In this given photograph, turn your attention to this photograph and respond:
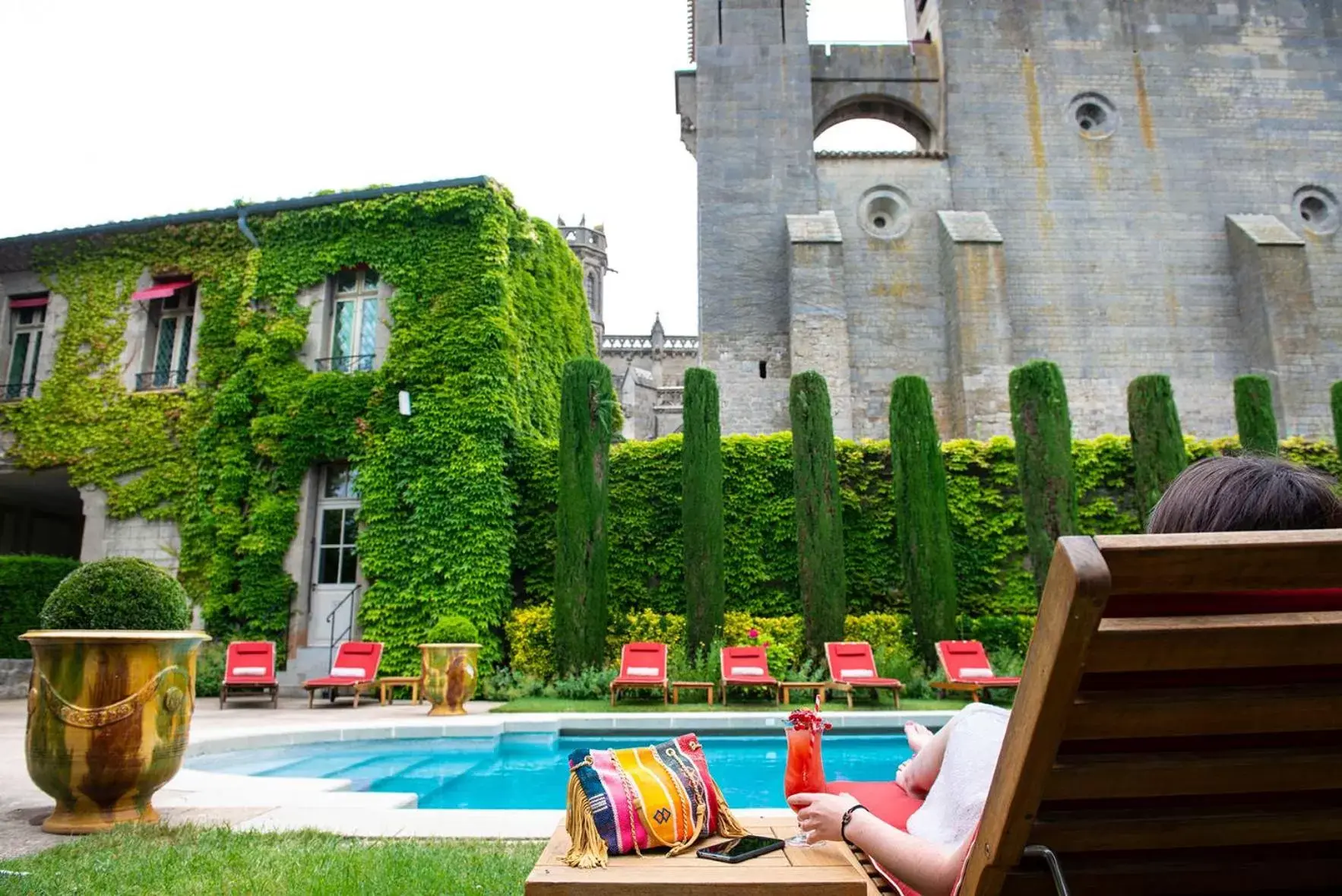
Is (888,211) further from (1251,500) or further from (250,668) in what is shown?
(1251,500)

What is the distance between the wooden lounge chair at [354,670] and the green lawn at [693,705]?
194 centimetres

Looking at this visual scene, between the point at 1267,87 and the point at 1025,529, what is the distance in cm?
1541

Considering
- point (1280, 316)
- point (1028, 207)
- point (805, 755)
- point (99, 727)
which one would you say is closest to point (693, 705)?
point (99, 727)

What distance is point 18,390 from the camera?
15602 millimetres

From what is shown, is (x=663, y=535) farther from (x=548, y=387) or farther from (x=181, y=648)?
(x=181, y=648)

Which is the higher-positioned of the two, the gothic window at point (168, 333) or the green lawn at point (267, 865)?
the gothic window at point (168, 333)

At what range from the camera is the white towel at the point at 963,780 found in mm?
1810

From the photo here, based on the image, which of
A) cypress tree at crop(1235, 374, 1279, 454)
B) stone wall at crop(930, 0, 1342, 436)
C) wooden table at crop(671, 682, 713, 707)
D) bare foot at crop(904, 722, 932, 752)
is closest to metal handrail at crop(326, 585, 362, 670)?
wooden table at crop(671, 682, 713, 707)

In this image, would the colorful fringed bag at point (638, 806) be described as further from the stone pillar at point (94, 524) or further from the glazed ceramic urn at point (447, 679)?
the stone pillar at point (94, 524)

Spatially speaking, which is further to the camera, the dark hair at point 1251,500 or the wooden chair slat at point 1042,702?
the dark hair at point 1251,500

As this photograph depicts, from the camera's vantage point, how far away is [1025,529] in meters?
13.6

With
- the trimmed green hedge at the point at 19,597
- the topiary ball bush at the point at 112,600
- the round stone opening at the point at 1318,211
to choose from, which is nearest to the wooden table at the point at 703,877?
the topiary ball bush at the point at 112,600

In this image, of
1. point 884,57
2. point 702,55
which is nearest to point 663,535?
point 702,55

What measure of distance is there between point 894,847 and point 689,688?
9.57 m
